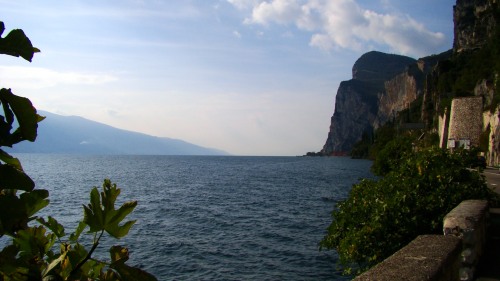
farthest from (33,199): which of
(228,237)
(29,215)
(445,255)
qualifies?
(228,237)

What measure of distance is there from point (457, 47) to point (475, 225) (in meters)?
119

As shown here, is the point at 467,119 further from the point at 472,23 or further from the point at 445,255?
the point at 472,23

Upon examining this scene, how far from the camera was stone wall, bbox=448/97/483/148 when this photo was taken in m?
52.8

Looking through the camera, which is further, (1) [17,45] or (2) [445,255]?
(2) [445,255]

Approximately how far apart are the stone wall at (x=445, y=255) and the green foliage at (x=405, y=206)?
2.94 ft

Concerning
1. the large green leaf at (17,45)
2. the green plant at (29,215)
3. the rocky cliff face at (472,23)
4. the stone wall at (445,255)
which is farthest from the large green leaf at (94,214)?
the rocky cliff face at (472,23)

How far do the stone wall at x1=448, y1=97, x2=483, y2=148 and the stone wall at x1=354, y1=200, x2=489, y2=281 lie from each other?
52.0 meters

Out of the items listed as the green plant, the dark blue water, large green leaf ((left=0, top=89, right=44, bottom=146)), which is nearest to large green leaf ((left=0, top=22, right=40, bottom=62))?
the green plant

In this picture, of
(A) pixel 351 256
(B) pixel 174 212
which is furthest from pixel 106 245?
(A) pixel 351 256

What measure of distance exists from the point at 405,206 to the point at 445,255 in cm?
333

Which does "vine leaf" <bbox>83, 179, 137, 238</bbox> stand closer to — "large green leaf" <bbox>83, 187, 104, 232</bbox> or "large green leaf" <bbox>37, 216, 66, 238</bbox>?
"large green leaf" <bbox>83, 187, 104, 232</bbox>

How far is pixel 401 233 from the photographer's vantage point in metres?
7.33

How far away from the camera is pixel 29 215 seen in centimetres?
131

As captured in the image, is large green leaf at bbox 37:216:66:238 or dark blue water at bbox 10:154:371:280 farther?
dark blue water at bbox 10:154:371:280
